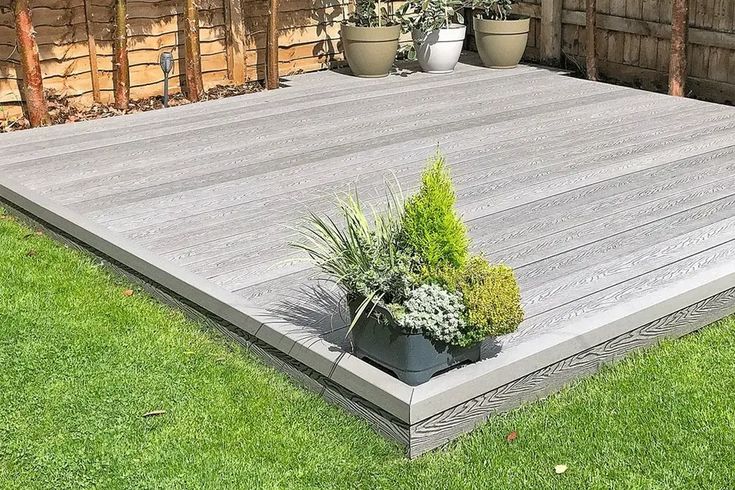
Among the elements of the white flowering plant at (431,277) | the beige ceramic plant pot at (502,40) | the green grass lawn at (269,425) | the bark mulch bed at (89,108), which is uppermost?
the beige ceramic plant pot at (502,40)

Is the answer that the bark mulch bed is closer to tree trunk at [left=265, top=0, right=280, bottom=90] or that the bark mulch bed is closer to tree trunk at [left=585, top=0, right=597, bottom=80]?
tree trunk at [left=265, top=0, right=280, bottom=90]

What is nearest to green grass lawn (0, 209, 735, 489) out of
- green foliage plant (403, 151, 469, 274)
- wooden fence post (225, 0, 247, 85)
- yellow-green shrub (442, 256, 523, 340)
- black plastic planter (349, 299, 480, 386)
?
black plastic planter (349, 299, 480, 386)

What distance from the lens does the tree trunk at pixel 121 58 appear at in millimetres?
6695

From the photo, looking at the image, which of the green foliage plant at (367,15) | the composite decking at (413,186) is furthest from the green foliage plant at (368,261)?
the green foliage plant at (367,15)

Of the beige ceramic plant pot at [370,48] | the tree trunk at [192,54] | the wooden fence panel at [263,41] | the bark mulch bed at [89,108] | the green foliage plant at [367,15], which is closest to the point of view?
the bark mulch bed at [89,108]

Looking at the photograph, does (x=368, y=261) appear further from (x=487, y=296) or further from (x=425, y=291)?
(x=487, y=296)

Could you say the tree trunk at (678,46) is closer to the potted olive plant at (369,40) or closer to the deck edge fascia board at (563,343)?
the potted olive plant at (369,40)

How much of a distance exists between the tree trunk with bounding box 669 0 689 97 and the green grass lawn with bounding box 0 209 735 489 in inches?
149

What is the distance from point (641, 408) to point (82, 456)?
1.72 m

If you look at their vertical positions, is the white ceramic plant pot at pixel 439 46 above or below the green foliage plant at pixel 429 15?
below

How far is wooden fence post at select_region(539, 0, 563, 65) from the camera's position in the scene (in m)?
8.30

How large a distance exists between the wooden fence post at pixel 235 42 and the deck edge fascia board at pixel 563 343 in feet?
15.9

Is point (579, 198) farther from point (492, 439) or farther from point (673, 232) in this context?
point (492, 439)

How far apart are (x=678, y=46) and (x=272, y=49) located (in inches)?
117
